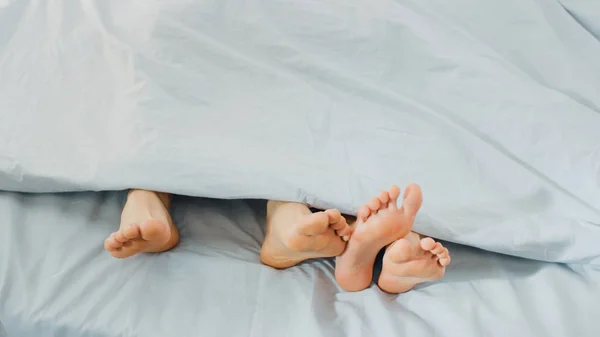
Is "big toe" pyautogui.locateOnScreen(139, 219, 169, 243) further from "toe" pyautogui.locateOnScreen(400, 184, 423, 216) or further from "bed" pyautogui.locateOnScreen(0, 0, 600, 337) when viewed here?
→ "toe" pyautogui.locateOnScreen(400, 184, 423, 216)

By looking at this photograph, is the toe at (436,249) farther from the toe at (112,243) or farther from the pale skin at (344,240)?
the toe at (112,243)

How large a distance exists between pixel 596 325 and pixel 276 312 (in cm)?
40

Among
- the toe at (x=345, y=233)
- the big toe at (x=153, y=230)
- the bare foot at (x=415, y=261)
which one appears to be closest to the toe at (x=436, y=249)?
the bare foot at (x=415, y=261)

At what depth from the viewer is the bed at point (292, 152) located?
2.37 feet

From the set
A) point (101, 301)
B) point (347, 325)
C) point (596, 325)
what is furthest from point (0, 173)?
point (596, 325)

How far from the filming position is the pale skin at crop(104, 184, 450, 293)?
69 cm

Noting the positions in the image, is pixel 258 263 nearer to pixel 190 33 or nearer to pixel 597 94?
pixel 190 33

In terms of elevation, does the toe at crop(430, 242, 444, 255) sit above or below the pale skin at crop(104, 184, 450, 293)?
above

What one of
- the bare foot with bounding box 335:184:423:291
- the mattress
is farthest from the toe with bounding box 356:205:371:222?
the mattress

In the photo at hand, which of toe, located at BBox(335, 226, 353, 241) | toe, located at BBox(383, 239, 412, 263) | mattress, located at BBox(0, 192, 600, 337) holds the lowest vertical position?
mattress, located at BBox(0, 192, 600, 337)

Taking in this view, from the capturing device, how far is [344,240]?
28.8 inches

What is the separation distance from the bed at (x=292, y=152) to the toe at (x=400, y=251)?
3.2 inches

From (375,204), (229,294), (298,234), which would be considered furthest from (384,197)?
(229,294)

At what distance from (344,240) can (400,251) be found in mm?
84
